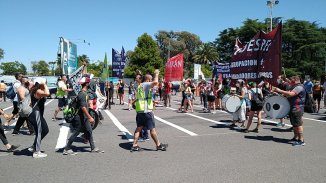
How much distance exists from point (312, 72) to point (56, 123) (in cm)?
5018

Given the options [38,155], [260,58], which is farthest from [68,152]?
[260,58]

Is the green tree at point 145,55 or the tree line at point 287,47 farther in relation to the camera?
the green tree at point 145,55

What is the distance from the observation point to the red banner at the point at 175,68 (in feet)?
59.1

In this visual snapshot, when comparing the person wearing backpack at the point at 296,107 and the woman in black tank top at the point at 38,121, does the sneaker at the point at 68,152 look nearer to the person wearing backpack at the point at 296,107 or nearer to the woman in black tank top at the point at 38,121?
the woman in black tank top at the point at 38,121

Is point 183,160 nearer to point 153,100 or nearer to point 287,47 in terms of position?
point 153,100

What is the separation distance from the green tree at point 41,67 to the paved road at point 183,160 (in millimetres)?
121416

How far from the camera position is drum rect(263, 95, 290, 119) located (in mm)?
8298

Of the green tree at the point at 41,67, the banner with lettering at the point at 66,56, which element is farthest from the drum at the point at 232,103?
the green tree at the point at 41,67

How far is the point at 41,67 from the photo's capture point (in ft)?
431

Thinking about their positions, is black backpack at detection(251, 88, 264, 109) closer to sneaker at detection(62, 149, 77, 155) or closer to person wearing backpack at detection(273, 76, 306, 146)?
person wearing backpack at detection(273, 76, 306, 146)

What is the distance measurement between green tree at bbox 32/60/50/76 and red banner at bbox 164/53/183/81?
368 ft

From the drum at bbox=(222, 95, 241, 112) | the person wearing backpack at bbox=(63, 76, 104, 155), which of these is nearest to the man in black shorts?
the person wearing backpack at bbox=(63, 76, 104, 155)

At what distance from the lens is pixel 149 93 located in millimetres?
7379

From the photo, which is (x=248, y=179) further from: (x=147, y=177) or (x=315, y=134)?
(x=315, y=134)
